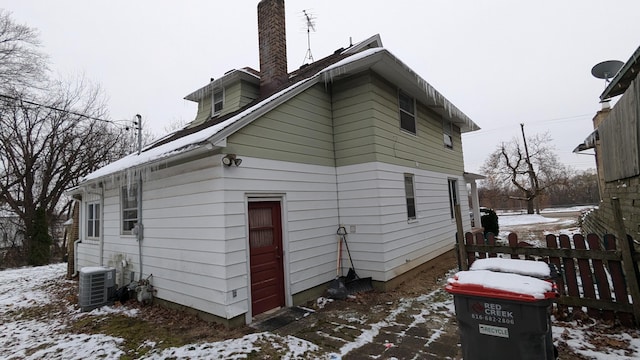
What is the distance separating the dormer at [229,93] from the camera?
933cm

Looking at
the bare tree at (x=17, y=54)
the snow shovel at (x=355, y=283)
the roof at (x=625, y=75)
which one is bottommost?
the snow shovel at (x=355, y=283)

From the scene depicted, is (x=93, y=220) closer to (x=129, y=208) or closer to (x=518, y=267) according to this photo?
(x=129, y=208)

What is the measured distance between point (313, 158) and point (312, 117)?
0.95m

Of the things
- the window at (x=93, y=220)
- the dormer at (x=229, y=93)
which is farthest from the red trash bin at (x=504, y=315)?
the window at (x=93, y=220)

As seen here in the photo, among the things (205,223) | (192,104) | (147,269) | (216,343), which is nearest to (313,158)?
(205,223)

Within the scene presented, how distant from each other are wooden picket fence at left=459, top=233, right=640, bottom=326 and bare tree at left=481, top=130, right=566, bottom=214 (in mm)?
29694

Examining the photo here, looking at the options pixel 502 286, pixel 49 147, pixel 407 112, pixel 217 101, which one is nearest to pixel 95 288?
pixel 217 101

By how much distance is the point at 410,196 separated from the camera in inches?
305

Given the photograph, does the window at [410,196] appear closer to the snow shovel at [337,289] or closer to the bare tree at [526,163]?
the snow shovel at [337,289]

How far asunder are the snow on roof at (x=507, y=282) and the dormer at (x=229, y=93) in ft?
26.6

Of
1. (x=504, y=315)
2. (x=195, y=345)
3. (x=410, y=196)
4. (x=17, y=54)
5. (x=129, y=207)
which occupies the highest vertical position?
(x=17, y=54)

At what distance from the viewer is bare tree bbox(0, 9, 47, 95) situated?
12.2 metres

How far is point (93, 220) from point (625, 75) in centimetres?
1419

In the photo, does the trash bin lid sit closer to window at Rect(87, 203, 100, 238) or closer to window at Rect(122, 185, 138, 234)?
window at Rect(122, 185, 138, 234)
